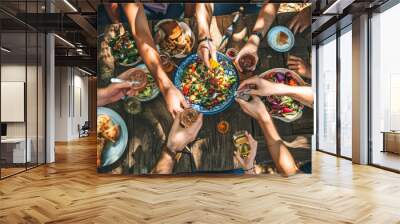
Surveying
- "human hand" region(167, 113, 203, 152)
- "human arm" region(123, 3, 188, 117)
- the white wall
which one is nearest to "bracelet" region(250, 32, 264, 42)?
"human arm" region(123, 3, 188, 117)

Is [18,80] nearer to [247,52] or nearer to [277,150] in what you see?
[247,52]

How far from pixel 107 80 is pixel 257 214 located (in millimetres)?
3853

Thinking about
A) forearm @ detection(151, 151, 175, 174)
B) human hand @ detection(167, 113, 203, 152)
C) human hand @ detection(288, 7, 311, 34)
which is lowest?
forearm @ detection(151, 151, 175, 174)

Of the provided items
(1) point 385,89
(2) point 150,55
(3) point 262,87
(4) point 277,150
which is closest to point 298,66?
(3) point 262,87

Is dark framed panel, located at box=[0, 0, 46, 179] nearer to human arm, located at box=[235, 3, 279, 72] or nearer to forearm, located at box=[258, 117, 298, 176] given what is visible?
human arm, located at box=[235, 3, 279, 72]

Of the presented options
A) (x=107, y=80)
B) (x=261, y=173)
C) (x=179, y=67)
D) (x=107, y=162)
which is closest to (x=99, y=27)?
(x=107, y=80)

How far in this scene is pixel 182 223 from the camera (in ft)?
12.4

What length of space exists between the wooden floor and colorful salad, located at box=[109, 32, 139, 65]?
2108 mm

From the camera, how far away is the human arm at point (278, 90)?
6.67 meters

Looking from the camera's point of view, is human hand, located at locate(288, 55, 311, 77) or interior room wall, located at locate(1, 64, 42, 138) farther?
human hand, located at locate(288, 55, 311, 77)

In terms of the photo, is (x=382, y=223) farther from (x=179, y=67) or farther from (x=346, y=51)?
(x=346, y=51)

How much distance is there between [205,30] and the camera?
6.76 metres

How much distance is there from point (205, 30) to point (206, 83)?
38.0 inches

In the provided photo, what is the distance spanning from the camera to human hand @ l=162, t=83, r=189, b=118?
6684mm
